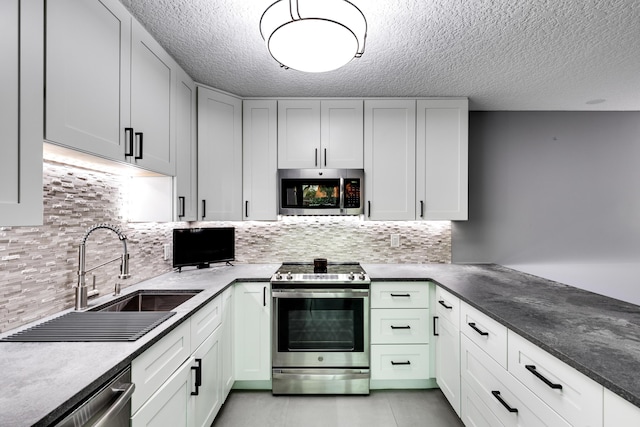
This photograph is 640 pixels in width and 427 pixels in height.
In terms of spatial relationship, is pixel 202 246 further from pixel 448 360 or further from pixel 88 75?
pixel 448 360

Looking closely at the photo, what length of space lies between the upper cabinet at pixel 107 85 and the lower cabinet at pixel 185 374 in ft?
2.89

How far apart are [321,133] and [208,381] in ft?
6.64

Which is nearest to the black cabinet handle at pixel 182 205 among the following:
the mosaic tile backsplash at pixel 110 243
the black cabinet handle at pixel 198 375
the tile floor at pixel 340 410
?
the mosaic tile backsplash at pixel 110 243

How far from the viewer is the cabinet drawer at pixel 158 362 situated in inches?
42.3

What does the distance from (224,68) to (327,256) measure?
180 cm

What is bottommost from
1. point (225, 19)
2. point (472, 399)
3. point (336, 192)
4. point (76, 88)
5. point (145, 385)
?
point (472, 399)

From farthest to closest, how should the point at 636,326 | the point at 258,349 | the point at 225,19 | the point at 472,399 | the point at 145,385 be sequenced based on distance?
the point at 258,349, the point at 472,399, the point at 225,19, the point at 636,326, the point at 145,385

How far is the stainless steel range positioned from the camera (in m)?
2.25

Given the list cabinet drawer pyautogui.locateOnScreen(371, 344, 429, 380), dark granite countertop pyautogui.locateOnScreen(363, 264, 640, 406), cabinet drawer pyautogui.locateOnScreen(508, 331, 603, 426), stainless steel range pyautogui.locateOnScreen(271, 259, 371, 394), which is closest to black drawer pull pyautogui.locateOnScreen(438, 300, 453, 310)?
dark granite countertop pyautogui.locateOnScreen(363, 264, 640, 406)

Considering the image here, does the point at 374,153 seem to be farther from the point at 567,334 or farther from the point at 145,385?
the point at 145,385

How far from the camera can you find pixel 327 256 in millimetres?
2893

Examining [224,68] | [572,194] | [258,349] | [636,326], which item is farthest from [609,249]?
[224,68]

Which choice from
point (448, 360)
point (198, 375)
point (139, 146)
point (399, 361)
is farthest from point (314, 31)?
point (399, 361)

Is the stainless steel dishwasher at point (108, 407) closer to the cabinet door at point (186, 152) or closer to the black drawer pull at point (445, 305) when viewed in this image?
the cabinet door at point (186, 152)
